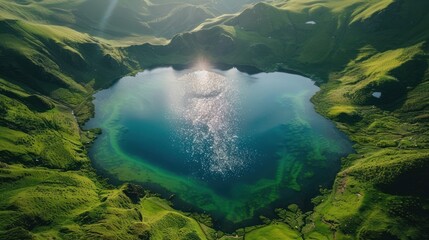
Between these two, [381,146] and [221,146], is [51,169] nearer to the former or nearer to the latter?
[221,146]

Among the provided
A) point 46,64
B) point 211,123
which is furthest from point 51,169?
point 46,64

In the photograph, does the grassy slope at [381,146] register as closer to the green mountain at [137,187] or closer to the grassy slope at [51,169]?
the green mountain at [137,187]

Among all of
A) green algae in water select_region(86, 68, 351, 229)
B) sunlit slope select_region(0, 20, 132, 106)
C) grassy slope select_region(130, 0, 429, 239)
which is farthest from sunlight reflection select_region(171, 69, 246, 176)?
sunlit slope select_region(0, 20, 132, 106)

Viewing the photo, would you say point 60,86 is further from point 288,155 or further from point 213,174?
point 288,155

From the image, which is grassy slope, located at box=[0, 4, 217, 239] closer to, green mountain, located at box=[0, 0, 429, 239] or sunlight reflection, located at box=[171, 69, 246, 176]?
green mountain, located at box=[0, 0, 429, 239]

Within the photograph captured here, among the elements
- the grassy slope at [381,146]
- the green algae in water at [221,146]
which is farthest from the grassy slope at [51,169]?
the grassy slope at [381,146]

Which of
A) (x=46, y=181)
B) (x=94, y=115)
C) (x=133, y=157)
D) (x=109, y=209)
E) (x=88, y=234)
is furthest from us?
(x=94, y=115)

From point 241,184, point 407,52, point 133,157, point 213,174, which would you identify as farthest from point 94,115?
point 407,52

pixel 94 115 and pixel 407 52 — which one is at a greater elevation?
pixel 407 52
